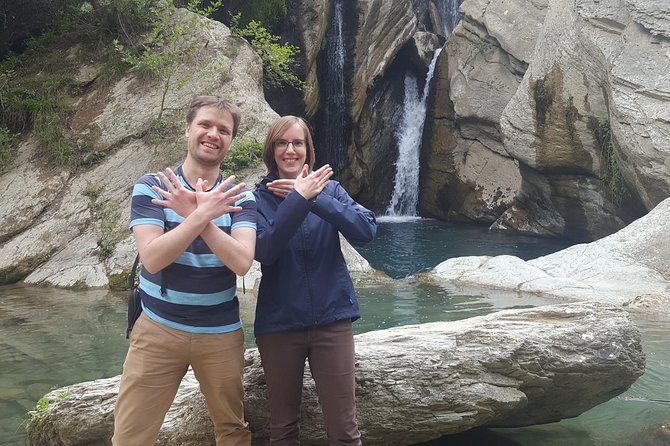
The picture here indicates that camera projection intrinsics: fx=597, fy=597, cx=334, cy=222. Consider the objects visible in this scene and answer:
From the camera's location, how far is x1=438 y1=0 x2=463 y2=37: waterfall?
2386 centimetres

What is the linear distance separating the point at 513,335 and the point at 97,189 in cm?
909

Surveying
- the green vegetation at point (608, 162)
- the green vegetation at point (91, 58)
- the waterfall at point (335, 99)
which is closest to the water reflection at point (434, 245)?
the green vegetation at point (608, 162)

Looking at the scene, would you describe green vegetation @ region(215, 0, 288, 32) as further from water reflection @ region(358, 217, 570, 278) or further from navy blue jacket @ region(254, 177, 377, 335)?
navy blue jacket @ region(254, 177, 377, 335)

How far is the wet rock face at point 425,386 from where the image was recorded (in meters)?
3.64

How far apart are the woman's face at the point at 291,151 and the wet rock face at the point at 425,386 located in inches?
49.2

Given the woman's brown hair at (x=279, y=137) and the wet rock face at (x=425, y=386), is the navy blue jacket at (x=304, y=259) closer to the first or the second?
the woman's brown hair at (x=279, y=137)

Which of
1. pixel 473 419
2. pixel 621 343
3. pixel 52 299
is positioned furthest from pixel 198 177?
pixel 52 299

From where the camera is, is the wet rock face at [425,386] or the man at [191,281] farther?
the wet rock face at [425,386]

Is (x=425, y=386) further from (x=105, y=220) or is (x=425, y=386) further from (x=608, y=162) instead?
(x=608, y=162)

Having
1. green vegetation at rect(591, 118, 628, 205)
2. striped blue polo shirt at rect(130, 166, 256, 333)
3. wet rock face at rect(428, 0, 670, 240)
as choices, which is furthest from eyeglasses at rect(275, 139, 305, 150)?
green vegetation at rect(591, 118, 628, 205)

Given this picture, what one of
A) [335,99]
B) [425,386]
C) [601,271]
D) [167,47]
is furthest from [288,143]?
[335,99]

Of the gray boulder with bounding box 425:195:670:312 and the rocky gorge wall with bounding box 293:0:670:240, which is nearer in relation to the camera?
the gray boulder with bounding box 425:195:670:312

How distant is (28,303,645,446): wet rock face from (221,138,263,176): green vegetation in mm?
7537

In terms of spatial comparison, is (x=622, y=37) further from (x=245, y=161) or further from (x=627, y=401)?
(x=627, y=401)
